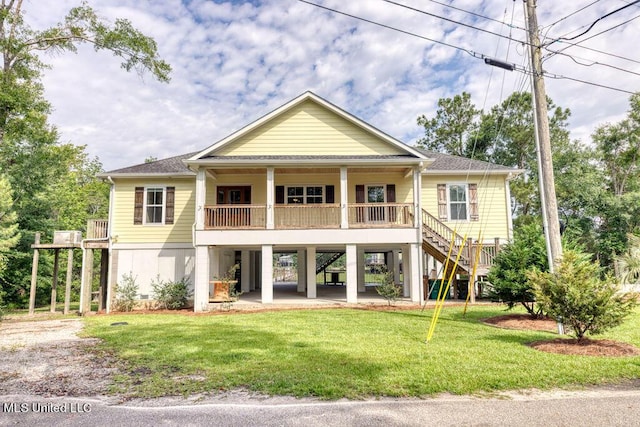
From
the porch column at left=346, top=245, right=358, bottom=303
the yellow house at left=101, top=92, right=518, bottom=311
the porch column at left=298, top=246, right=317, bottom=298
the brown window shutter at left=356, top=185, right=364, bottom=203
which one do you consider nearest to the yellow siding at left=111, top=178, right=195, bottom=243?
the yellow house at left=101, top=92, right=518, bottom=311

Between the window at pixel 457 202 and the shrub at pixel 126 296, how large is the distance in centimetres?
1403

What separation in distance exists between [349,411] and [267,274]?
1042cm

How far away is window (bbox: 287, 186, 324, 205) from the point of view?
1688 centimetres

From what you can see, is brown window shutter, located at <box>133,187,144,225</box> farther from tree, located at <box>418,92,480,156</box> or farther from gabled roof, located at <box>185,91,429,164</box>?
tree, located at <box>418,92,480,156</box>

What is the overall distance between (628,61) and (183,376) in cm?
1269

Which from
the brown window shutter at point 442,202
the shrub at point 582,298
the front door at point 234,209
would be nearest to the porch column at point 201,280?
the front door at point 234,209

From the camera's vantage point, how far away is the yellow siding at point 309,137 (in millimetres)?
15172

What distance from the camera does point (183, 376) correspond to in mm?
5492

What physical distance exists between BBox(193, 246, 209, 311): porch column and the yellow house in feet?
0.12

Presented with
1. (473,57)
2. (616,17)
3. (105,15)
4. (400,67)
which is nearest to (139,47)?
(105,15)

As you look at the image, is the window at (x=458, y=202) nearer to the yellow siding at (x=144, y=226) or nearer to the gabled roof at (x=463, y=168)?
the gabled roof at (x=463, y=168)

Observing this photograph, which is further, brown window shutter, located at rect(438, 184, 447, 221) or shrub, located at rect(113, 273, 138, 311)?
brown window shutter, located at rect(438, 184, 447, 221)

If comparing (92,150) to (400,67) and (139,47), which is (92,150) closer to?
(139,47)

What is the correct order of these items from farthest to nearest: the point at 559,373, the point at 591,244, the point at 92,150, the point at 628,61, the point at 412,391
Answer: the point at 92,150 < the point at 591,244 < the point at 628,61 < the point at 559,373 < the point at 412,391
